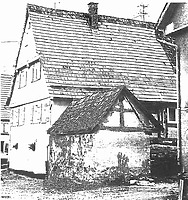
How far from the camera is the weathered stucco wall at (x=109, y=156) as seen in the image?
8.23 m

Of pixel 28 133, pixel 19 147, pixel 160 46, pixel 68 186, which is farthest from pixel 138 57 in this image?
pixel 19 147

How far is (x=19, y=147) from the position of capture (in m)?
12.5

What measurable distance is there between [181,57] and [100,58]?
11.4 ft

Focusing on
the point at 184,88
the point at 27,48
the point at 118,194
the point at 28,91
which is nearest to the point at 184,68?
the point at 184,88

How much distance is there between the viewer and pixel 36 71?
11.0 m

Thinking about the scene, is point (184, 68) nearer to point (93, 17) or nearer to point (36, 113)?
point (93, 17)

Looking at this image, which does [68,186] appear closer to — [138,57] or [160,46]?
[138,57]

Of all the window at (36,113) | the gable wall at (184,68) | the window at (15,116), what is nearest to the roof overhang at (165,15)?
the gable wall at (184,68)

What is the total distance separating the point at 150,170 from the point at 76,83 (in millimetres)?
2795

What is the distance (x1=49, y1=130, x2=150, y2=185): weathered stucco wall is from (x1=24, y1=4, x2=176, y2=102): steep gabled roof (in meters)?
1.50

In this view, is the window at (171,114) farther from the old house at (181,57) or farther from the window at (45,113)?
the old house at (181,57)

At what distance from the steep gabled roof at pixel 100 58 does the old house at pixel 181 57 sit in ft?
9.39

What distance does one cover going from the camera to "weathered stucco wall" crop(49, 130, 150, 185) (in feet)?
27.0

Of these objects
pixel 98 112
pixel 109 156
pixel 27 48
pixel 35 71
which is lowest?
pixel 109 156
